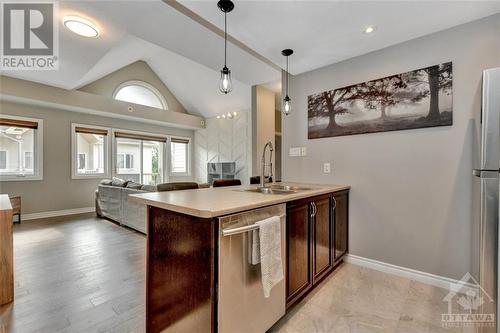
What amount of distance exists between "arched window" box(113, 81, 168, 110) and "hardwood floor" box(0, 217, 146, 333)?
408 centimetres

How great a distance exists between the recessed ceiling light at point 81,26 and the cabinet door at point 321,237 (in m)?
3.23

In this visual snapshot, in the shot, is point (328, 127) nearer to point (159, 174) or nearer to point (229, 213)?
point (229, 213)

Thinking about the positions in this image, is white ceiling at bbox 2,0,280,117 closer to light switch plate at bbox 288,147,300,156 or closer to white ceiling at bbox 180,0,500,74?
white ceiling at bbox 180,0,500,74

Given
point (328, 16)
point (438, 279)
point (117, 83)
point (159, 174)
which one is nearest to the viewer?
point (328, 16)

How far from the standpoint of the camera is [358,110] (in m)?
2.55

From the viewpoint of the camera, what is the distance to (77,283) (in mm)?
2094

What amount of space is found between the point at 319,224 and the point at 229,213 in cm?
116

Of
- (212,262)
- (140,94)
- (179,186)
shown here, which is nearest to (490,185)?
(212,262)

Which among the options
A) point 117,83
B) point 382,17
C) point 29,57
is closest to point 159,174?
point 117,83

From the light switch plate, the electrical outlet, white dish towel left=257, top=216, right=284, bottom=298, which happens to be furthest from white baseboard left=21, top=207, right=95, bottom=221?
white dish towel left=257, top=216, right=284, bottom=298

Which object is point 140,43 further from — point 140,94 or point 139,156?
point 139,156

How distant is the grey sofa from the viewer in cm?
357

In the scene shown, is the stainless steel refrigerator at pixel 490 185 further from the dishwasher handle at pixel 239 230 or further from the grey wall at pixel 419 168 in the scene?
the dishwasher handle at pixel 239 230

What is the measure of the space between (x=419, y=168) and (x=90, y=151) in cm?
687
